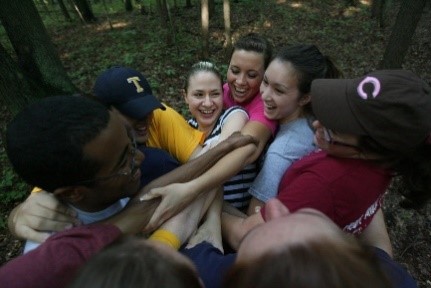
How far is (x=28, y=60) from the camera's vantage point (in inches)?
290

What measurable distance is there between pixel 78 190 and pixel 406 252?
5.17 metres

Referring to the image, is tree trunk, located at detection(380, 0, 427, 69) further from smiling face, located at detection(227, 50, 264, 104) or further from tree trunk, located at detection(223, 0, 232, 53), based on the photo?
smiling face, located at detection(227, 50, 264, 104)

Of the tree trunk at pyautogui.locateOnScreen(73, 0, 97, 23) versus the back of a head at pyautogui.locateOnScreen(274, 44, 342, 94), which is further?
the tree trunk at pyautogui.locateOnScreen(73, 0, 97, 23)

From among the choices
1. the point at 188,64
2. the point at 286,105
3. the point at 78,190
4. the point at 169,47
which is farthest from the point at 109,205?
A: the point at 169,47

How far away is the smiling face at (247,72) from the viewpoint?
3.06 metres

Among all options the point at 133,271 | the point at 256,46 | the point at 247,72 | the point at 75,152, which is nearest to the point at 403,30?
the point at 256,46

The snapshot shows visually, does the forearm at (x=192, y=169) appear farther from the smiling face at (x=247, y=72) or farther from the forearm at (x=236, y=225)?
the smiling face at (x=247, y=72)

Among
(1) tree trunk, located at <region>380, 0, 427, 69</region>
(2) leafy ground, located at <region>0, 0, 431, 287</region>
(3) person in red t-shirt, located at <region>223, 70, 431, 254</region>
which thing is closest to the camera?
(3) person in red t-shirt, located at <region>223, 70, 431, 254</region>

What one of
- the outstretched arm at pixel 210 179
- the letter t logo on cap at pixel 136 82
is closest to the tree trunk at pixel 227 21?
the letter t logo on cap at pixel 136 82

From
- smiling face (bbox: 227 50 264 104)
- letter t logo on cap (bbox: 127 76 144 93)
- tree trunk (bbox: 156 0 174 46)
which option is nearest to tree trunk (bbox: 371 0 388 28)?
tree trunk (bbox: 156 0 174 46)

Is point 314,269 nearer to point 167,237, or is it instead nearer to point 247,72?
point 167,237

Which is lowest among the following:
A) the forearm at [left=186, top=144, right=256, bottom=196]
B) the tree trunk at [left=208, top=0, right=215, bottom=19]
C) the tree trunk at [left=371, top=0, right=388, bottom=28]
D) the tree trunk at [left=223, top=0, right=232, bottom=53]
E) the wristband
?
the tree trunk at [left=371, top=0, right=388, bottom=28]

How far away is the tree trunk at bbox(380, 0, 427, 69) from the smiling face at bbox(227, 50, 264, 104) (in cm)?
681

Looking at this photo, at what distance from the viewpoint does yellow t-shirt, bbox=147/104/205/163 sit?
2.74 meters
